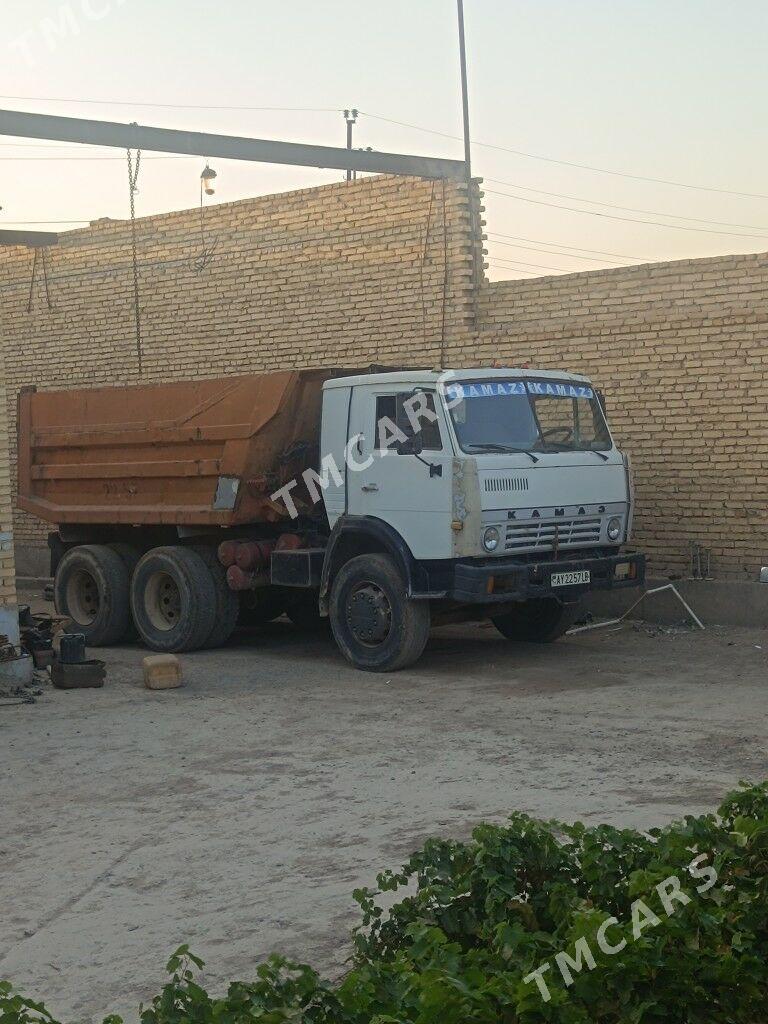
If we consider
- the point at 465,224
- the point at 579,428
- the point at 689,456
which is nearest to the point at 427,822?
the point at 579,428

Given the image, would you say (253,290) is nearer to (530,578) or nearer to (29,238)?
(29,238)

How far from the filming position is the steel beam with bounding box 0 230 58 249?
17006 millimetres

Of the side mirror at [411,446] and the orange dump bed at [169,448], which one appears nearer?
the side mirror at [411,446]

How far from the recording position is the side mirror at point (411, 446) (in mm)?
10353

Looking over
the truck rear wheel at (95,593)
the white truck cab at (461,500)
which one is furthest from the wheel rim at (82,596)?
the white truck cab at (461,500)

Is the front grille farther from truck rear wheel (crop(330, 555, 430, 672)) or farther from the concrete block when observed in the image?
the concrete block

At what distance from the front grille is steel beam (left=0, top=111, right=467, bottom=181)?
5321 millimetres

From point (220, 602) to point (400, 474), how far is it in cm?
260

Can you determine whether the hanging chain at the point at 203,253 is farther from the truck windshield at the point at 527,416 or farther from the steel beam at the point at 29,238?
the truck windshield at the point at 527,416

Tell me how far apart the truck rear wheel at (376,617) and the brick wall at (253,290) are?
14.6ft

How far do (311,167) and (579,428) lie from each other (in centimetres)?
554

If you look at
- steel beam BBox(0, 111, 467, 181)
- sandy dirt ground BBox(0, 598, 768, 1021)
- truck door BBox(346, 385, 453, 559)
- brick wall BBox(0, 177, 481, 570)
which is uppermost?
steel beam BBox(0, 111, 467, 181)

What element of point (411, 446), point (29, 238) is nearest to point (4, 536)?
point (411, 446)

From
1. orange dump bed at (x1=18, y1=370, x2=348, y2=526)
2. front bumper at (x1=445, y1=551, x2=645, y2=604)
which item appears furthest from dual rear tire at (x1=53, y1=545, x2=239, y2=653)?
front bumper at (x1=445, y1=551, x2=645, y2=604)
